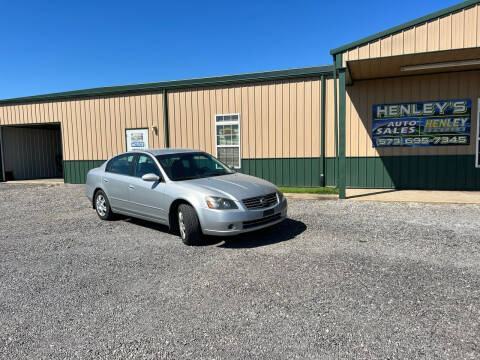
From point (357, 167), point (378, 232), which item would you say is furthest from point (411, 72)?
point (378, 232)

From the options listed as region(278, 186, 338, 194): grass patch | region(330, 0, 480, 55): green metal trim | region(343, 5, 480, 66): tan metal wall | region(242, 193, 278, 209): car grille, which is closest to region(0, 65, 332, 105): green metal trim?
region(330, 0, 480, 55): green metal trim

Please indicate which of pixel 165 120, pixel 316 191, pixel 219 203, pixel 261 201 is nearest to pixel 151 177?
pixel 219 203

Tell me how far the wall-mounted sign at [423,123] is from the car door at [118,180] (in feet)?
23.6

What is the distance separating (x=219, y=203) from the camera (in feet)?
16.0

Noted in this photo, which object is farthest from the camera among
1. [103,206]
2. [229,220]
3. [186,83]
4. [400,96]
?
[186,83]

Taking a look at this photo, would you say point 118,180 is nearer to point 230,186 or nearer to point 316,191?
point 230,186

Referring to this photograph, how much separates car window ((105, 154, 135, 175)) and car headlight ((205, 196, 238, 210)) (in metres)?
2.22

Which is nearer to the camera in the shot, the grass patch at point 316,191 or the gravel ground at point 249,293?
the gravel ground at point 249,293

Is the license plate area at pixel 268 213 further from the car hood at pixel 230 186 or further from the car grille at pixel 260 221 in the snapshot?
the car hood at pixel 230 186

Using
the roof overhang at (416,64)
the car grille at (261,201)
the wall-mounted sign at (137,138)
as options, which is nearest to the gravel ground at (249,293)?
the car grille at (261,201)

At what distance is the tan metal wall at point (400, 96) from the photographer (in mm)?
9281

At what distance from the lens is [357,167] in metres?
10.3

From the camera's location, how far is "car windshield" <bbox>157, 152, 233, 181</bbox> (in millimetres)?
5742

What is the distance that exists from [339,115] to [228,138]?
431 cm
